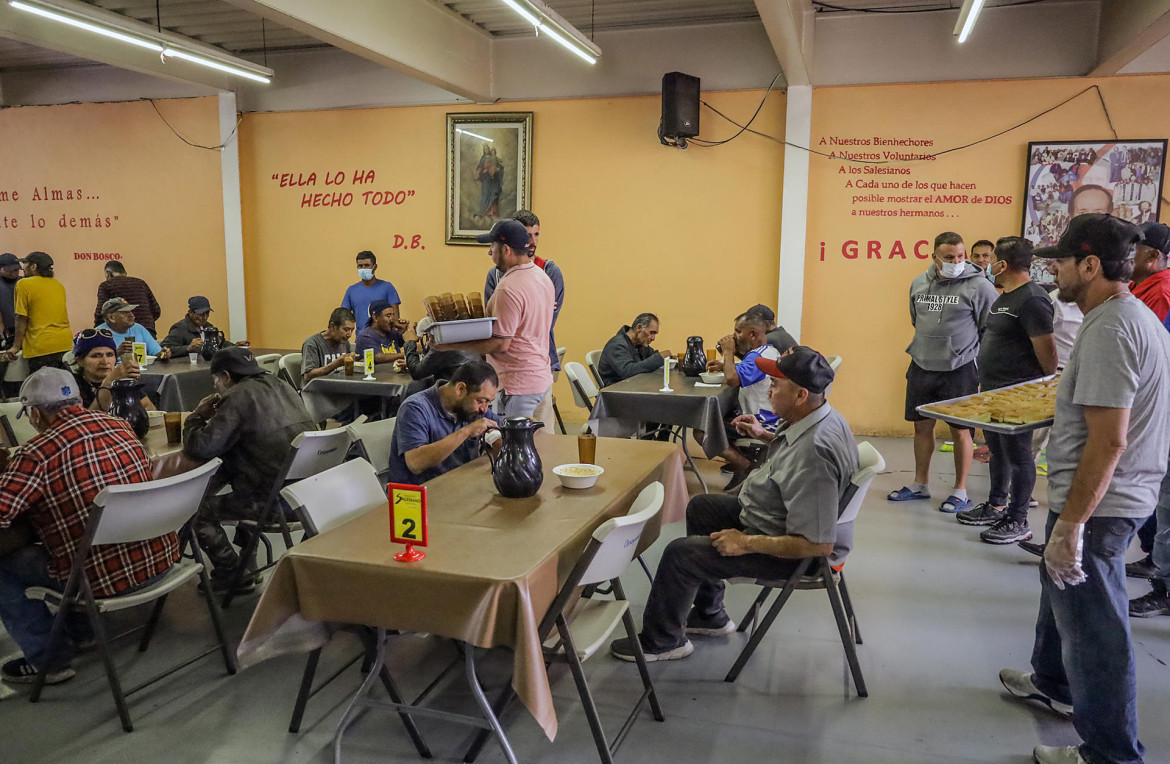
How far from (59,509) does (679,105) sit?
5396 millimetres

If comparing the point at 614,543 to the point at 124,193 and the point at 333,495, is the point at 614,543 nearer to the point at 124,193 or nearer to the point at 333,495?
the point at 333,495

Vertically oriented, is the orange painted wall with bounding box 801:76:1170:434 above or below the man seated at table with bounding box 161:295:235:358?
above

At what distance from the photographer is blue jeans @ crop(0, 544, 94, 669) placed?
281 centimetres

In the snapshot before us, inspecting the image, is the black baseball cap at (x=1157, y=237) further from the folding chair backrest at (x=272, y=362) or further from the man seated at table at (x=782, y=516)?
the folding chair backrest at (x=272, y=362)

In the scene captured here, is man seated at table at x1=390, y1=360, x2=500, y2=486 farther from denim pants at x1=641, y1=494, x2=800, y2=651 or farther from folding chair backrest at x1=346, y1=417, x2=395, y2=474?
denim pants at x1=641, y1=494, x2=800, y2=651

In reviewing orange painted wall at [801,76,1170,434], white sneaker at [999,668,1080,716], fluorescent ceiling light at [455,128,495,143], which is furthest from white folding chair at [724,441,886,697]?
fluorescent ceiling light at [455,128,495,143]

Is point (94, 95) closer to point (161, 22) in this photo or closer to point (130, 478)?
point (161, 22)

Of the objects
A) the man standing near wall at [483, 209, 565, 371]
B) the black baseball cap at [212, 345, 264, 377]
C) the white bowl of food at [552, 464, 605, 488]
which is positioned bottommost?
the white bowl of food at [552, 464, 605, 488]

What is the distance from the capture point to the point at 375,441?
341 centimetres

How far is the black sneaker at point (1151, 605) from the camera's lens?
135 inches

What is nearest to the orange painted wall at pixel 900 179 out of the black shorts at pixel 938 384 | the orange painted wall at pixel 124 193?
the black shorts at pixel 938 384

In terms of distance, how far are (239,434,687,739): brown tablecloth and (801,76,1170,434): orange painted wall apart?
16.3 ft

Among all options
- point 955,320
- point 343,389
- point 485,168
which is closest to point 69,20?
point 343,389

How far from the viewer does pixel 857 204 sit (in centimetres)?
684
